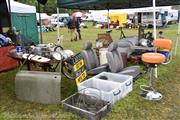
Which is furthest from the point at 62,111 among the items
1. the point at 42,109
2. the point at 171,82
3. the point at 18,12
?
the point at 18,12

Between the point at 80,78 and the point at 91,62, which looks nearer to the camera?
the point at 80,78

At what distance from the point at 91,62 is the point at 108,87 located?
Answer: 1.41 meters

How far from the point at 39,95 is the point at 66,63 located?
1072mm

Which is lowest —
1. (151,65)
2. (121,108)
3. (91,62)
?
→ (121,108)

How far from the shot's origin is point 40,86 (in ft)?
14.1

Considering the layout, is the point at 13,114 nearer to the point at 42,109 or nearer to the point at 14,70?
the point at 42,109

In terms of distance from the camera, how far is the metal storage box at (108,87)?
167 inches

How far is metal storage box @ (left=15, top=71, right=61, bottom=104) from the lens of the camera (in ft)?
13.8

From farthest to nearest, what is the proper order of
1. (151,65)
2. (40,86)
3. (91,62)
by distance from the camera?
(91,62) → (151,65) → (40,86)

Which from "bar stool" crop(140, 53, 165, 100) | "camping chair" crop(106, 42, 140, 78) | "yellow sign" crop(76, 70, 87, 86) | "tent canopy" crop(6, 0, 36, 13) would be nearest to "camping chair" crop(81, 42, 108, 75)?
"camping chair" crop(106, 42, 140, 78)

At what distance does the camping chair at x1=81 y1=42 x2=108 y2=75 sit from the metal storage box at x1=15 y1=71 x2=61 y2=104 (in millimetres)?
1487

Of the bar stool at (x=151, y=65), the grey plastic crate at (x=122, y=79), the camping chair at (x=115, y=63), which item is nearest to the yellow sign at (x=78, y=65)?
the grey plastic crate at (x=122, y=79)

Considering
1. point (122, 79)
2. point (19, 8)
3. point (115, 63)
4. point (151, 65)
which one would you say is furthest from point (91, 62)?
point (19, 8)

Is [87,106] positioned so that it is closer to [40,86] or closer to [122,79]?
[40,86]
